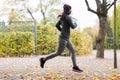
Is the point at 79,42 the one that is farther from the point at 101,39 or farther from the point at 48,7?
the point at 48,7

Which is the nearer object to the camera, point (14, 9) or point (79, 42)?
point (79, 42)

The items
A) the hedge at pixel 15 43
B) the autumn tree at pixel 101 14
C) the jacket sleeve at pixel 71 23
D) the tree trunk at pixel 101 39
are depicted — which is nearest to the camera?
the jacket sleeve at pixel 71 23

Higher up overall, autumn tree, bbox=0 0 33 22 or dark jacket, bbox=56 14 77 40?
autumn tree, bbox=0 0 33 22

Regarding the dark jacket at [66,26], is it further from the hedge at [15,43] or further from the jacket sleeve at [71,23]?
the hedge at [15,43]

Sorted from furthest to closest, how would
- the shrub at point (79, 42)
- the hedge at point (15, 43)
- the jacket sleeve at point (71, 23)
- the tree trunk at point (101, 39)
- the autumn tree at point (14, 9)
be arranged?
the autumn tree at point (14, 9) < the shrub at point (79, 42) < the hedge at point (15, 43) < the tree trunk at point (101, 39) < the jacket sleeve at point (71, 23)

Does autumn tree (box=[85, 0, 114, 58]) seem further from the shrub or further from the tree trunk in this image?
the shrub

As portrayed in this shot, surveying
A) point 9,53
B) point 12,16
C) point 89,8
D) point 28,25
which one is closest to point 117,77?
point 89,8

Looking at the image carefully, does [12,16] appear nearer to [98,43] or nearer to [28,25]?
[28,25]

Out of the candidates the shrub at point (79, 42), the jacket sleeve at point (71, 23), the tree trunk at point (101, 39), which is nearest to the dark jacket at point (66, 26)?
the jacket sleeve at point (71, 23)

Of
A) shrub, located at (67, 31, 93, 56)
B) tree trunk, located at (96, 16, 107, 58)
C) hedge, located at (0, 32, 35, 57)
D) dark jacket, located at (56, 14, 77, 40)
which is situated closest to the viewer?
dark jacket, located at (56, 14, 77, 40)

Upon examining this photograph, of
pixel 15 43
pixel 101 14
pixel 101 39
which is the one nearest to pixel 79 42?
pixel 15 43

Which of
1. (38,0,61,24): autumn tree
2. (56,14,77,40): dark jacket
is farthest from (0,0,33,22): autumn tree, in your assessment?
(56,14,77,40): dark jacket

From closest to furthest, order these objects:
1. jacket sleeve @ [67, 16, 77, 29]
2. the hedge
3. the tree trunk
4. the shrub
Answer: jacket sleeve @ [67, 16, 77, 29] < the tree trunk < the hedge < the shrub

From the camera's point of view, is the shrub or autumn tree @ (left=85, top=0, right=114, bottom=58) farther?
the shrub
